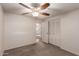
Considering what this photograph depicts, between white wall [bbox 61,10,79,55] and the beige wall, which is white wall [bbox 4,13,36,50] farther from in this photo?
white wall [bbox 61,10,79,55]

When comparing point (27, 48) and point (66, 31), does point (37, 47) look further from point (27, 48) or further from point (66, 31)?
point (66, 31)

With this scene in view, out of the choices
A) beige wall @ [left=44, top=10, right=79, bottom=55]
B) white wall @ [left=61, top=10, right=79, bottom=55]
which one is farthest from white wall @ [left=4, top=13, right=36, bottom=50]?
white wall @ [left=61, top=10, right=79, bottom=55]

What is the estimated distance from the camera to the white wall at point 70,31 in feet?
6.98

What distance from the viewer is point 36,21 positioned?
1.84 m

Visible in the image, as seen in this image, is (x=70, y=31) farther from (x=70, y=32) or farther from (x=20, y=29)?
(x=20, y=29)

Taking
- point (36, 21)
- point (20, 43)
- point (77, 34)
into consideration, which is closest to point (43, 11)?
point (36, 21)

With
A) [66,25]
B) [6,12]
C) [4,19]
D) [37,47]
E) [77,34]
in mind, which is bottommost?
[37,47]

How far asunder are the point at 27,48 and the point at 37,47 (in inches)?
10.3

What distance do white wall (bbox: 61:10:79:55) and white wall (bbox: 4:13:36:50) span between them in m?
0.81

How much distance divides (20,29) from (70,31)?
4.11ft

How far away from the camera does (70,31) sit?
2.21 m

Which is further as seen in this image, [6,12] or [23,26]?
[23,26]

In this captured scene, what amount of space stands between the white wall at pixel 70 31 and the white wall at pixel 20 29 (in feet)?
2.65

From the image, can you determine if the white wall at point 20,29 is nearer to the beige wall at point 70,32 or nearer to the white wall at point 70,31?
the beige wall at point 70,32
